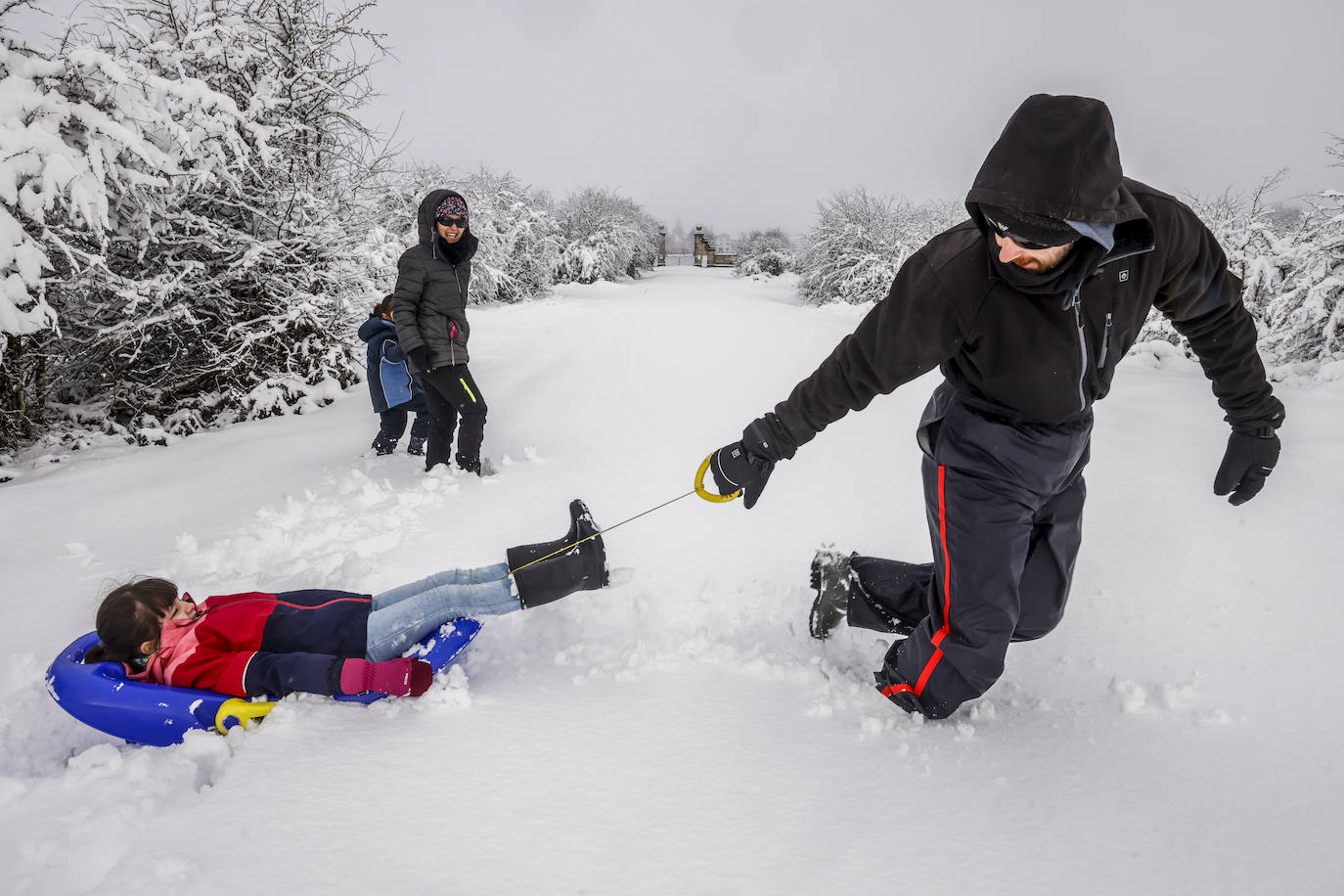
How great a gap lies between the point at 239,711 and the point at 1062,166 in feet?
8.57

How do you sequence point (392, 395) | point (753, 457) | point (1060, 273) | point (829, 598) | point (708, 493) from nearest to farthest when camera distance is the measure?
point (1060, 273), point (753, 457), point (708, 493), point (829, 598), point (392, 395)

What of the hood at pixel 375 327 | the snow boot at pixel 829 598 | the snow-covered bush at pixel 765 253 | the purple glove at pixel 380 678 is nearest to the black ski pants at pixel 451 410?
the hood at pixel 375 327

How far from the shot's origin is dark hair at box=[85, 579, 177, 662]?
210 centimetres

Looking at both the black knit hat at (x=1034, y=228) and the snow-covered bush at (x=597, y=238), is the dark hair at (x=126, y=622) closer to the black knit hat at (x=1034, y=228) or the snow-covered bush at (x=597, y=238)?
the black knit hat at (x=1034, y=228)

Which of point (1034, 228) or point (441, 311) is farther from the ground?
point (1034, 228)

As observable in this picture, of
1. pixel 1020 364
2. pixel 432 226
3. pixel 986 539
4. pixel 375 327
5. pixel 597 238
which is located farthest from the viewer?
pixel 597 238

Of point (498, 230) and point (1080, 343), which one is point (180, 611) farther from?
point (498, 230)

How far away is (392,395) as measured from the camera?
192 inches

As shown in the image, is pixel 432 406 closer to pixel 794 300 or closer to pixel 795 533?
pixel 795 533

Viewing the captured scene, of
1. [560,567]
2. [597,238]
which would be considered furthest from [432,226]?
[597,238]

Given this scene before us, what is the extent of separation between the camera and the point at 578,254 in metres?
23.2

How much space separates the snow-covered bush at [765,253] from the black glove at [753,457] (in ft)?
95.0

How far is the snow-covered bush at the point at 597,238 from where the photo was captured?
2316cm

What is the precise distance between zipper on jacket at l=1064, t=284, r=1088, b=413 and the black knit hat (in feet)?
0.56
